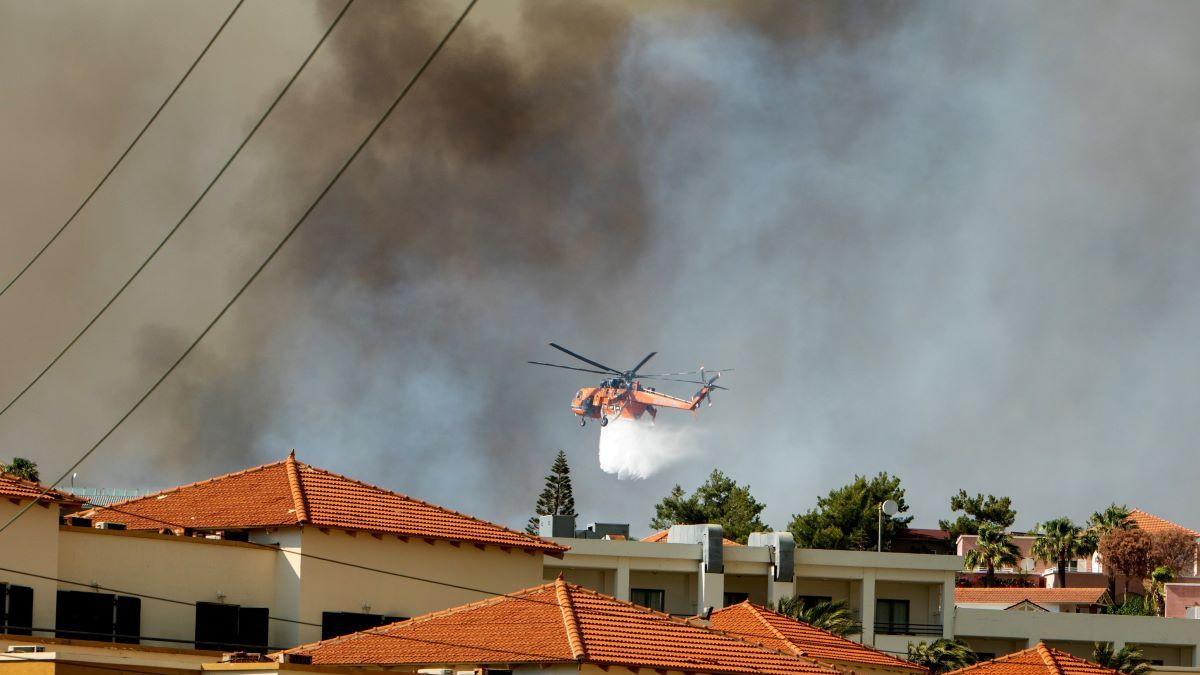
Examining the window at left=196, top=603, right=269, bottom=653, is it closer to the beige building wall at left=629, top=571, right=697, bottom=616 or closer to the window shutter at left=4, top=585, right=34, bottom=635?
the window shutter at left=4, top=585, right=34, bottom=635

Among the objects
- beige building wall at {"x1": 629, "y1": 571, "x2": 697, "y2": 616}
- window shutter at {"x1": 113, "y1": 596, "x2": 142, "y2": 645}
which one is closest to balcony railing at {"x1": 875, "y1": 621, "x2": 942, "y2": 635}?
beige building wall at {"x1": 629, "y1": 571, "x2": 697, "y2": 616}

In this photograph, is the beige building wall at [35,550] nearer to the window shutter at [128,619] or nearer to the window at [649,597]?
the window shutter at [128,619]

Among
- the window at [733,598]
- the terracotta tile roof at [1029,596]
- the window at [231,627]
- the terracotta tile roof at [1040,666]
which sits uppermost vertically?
the window at [231,627]

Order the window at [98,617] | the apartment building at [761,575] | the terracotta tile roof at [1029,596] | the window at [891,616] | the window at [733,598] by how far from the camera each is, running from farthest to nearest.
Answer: the terracotta tile roof at [1029,596] < the window at [891,616] < the window at [733,598] < the apartment building at [761,575] < the window at [98,617]

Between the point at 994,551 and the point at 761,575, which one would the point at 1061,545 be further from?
the point at 761,575

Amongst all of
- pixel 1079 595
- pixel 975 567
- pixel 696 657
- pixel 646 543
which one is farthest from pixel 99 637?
pixel 975 567

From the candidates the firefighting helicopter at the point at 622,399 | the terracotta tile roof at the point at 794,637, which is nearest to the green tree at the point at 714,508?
the firefighting helicopter at the point at 622,399

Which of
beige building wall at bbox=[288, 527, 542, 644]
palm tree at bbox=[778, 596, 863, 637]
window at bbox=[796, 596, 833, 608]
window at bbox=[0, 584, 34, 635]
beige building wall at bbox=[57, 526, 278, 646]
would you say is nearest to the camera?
window at bbox=[0, 584, 34, 635]

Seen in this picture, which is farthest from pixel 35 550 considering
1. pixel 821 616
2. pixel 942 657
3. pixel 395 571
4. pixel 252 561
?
pixel 942 657
